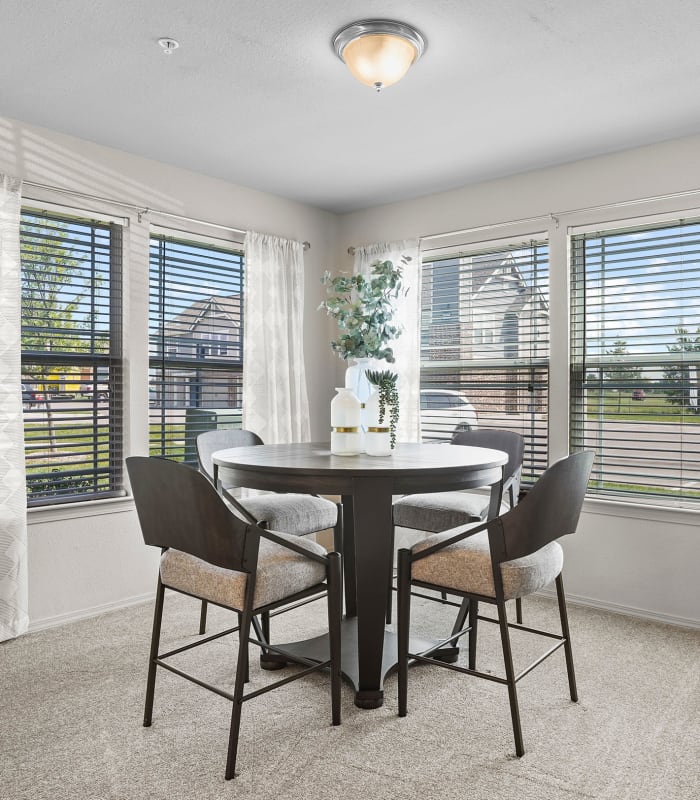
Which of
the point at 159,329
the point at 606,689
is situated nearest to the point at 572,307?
the point at 606,689

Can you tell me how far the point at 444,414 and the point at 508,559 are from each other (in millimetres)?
2253

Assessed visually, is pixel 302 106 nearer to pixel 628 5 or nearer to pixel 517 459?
pixel 628 5

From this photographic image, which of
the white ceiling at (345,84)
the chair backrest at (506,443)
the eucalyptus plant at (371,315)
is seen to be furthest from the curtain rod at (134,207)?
the chair backrest at (506,443)

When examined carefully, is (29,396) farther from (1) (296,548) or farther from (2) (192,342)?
(1) (296,548)

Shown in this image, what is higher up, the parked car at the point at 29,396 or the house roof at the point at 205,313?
the house roof at the point at 205,313

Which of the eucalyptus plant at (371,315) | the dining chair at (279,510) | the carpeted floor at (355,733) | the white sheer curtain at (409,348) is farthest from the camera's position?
the white sheer curtain at (409,348)

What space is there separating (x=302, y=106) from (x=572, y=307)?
186 cm

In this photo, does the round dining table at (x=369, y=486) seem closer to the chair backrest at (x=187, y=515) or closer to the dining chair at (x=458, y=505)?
Answer: the chair backrest at (x=187, y=515)

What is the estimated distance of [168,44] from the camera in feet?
8.16

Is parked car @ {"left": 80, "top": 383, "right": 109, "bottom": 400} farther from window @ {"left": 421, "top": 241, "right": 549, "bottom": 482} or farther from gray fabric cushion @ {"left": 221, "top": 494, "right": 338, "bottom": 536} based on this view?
window @ {"left": 421, "top": 241, "right": 549, "bottom": 482}

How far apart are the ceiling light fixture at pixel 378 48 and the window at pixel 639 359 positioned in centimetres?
174

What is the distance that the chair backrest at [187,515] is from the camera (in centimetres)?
204

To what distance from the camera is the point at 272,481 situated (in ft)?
7.74

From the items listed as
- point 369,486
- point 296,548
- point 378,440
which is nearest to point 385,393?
point 378,440
